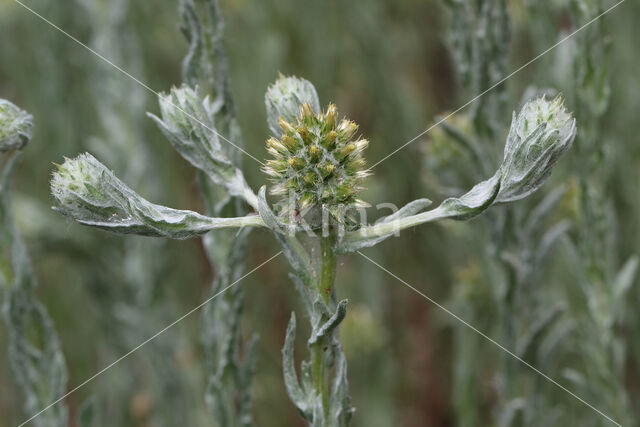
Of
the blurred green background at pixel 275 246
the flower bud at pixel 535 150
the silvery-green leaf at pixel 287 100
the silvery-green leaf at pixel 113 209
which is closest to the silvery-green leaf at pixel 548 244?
the blurred green background at pixel 275 246

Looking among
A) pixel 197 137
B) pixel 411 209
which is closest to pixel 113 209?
pixel 197 137

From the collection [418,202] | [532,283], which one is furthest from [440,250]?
[418,202]

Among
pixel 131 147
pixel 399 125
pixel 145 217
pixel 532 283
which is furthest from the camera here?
pixel 399 125

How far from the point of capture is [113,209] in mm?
1111

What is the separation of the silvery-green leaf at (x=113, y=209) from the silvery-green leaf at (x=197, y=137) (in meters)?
0.13

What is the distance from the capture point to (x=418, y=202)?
111cm

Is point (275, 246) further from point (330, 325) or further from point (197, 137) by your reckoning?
point (330, 325)

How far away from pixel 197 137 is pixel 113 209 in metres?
0.20

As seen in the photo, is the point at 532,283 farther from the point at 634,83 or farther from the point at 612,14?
the point at 612,14

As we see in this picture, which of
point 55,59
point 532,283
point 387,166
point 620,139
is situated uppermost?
point 55,59

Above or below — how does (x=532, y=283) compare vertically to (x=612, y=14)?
below

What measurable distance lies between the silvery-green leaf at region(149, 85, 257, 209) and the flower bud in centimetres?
42

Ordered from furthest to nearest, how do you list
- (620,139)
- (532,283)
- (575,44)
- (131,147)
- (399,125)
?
1. (399,125)
2. (620,139)
3. (131,147)
4. (532,283)
5. (575,44)

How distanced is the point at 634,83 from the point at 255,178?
5.12 feet
